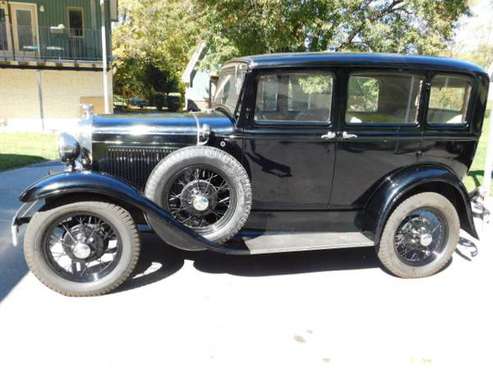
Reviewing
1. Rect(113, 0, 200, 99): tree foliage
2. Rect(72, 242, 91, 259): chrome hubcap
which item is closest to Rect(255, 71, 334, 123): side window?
Rect(72, 242, 91, 259): chrome hubcap

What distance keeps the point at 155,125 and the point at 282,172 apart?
118 cm

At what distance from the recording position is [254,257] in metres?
4.17

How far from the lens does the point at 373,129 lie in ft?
12.1

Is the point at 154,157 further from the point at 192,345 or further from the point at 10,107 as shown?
the point at 10,107

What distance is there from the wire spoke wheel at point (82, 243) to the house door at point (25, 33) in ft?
50.6

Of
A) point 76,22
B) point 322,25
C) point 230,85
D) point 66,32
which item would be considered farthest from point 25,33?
point 230,85

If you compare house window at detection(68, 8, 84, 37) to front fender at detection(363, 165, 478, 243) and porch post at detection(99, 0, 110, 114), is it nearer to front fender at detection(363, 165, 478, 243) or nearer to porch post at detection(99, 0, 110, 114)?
porch post at detection(99, 0, 110, 114)

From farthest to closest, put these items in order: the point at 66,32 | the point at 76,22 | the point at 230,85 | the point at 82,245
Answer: the point at 76,22
the point at 66,32
the point at 230,85
the point at 82,245

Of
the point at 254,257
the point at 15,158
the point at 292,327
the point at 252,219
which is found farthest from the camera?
the point at 15,158

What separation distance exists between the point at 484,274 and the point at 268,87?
2756 mm

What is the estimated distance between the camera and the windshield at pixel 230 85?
144 inches

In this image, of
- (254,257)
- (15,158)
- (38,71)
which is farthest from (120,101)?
(254,257)

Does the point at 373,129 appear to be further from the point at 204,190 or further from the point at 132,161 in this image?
the point at 132,161

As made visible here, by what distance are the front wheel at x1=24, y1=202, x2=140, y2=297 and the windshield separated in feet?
4.63
